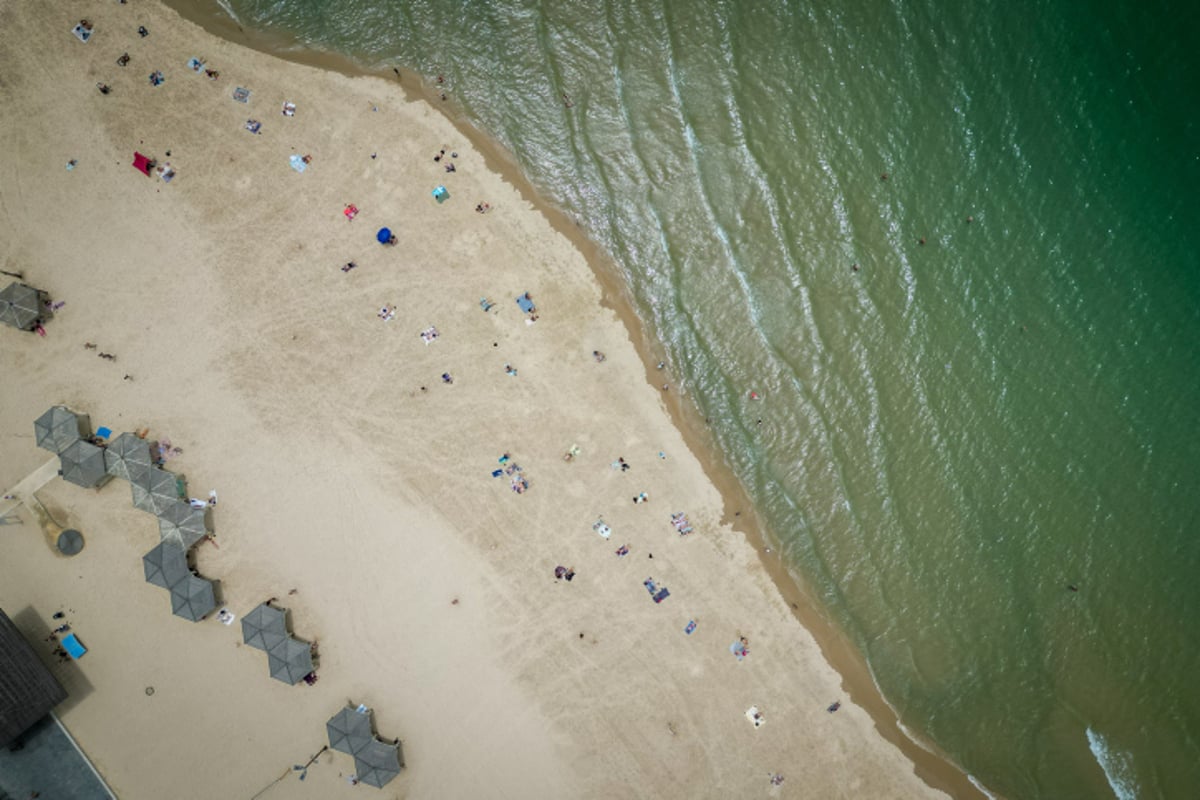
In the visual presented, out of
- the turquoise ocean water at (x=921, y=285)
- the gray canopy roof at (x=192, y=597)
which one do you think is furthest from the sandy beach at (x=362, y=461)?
the turquoise ocean water at (x=921, y=285)

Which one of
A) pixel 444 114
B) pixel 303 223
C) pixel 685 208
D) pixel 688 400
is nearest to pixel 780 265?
pixel 685 208

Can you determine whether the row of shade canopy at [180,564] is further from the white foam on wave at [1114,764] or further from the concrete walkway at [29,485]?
the white foam on wave at [1114,764]

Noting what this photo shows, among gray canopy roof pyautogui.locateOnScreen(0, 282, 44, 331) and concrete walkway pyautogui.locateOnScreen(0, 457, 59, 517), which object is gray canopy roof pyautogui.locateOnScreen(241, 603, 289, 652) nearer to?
concrete walkway pyautogui.locateOnScreen(0, 457, 59, 517)

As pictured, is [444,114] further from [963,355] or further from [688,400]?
[963,355]

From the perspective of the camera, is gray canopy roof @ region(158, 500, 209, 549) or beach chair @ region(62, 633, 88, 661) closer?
gray canopy roof @ region(158, 500, 209, 549)

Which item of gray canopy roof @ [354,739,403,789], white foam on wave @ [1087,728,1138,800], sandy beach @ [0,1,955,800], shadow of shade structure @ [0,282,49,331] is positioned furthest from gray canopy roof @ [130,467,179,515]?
white foam on wave @ [1087,728,1138,800]

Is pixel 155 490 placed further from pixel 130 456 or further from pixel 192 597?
pixel 192 597
